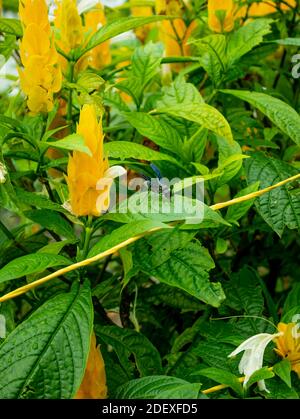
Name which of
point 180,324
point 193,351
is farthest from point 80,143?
point 180,324

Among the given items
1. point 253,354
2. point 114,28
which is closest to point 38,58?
point 114,28

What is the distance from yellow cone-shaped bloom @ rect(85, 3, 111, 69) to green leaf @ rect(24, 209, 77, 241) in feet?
1.22

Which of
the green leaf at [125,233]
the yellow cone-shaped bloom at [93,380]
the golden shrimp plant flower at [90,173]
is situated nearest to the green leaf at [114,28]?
the golden shrimp plant flower at [90,173]

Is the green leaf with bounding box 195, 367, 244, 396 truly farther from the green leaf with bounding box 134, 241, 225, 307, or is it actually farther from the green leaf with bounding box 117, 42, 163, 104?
the green leaf with bounding box 117, 42, 163, 104

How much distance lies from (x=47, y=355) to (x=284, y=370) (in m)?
0.33

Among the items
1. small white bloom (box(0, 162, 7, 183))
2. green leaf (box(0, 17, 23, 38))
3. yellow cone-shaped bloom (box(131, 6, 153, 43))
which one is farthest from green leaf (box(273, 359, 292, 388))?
yellow cone-shaped bloom (box(131, 6, 153, 43))

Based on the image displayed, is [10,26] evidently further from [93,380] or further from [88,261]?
[93,380]

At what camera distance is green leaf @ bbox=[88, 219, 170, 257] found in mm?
882

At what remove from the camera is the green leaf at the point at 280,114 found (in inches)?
43.6

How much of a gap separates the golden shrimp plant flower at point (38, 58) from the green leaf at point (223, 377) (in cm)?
44

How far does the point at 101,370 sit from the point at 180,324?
0.50 m

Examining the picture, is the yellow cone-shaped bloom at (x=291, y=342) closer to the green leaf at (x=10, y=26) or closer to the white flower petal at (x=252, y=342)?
the white flower petal at (x=252, y=342)

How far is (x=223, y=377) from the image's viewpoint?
0.97 metres

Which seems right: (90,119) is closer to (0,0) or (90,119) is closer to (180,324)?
(0,0)
